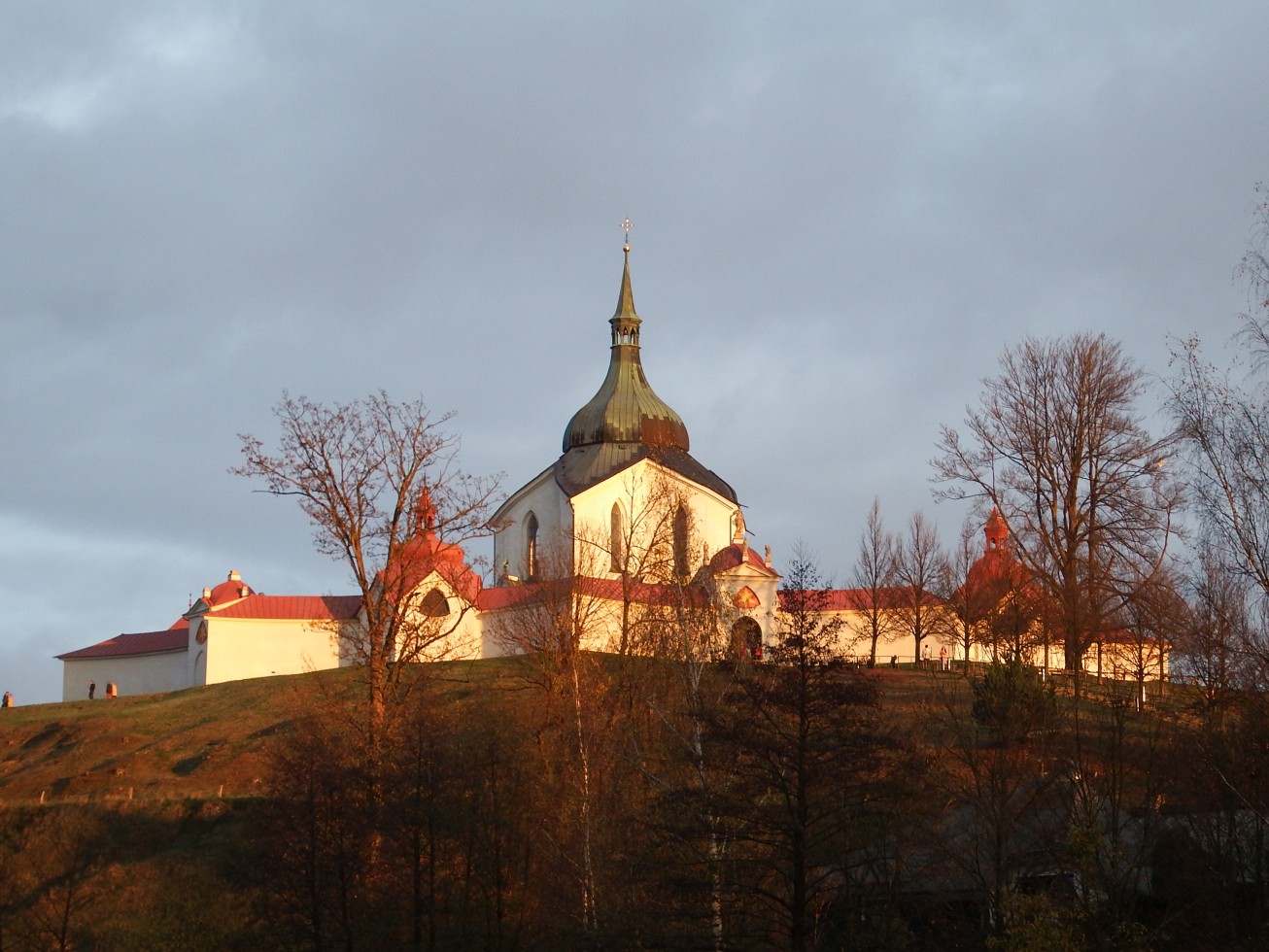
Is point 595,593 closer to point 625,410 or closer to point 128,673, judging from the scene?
point 625,410

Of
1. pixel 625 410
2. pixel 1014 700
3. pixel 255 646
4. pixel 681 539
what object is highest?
pixel 625 410

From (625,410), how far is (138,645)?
68.6 ft

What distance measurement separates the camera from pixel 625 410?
60.8 meters

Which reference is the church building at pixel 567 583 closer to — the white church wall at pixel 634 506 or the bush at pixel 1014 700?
the white church wall at pixel 634 506

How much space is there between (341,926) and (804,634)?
11204mm

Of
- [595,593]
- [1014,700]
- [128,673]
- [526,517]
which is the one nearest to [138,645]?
[128,673]

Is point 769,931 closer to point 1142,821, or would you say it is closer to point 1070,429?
point 1142,821

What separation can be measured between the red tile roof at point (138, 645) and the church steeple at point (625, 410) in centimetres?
1667

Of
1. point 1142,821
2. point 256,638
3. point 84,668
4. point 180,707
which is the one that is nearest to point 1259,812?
point 1142,821

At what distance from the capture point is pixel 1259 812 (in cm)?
2211

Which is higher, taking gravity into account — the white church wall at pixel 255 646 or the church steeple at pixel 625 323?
the church steeple at pixel 625 323

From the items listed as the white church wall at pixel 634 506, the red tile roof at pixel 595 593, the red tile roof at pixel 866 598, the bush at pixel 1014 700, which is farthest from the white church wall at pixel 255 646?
the bush at pixel 1014 700

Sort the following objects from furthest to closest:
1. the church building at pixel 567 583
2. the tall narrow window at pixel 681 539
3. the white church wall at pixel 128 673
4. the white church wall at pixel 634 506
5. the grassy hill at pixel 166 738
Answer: the white church wall at pixel 128 673, the white church wall at pixel 634 506, the church building at pixel 567 583, the grassy hill at pixel 166 738, the tall narrow window at pixel 681 539

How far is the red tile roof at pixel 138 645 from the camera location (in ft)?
189
